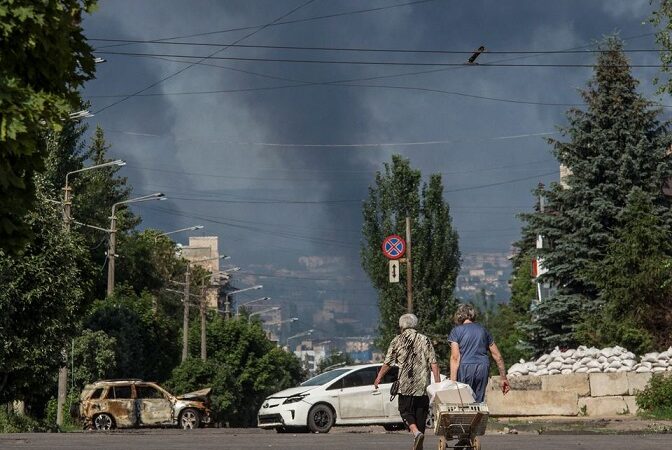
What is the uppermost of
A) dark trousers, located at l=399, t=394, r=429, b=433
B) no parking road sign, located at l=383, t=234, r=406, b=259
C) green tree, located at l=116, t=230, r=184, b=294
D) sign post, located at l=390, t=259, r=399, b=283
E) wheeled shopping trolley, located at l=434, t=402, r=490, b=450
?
green tree, located at l=116, t=230, r=184, b=294

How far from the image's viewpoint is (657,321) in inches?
1683

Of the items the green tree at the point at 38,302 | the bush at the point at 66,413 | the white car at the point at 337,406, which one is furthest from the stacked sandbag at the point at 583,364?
the bush at the point at 66,413

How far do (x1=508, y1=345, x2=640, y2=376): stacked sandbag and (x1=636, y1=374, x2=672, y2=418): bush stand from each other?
77.2 inches

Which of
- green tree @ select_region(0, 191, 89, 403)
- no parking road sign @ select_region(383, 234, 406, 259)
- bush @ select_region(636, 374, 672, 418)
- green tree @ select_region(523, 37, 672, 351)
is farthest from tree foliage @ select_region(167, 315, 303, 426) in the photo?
bush @ select_region(636, 374, 672, 418)

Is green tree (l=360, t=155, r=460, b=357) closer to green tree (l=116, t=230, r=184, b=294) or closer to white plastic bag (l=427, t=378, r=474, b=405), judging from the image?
green tree (l=116, t=230, r=184, b=294)

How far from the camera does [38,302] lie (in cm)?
3325

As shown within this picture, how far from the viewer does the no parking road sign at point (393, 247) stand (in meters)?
55.0

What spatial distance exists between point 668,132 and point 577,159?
3.38 metres

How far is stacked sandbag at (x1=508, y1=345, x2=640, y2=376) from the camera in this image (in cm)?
3444

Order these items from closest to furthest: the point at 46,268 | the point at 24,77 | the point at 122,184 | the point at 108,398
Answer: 1. the point at 24,77
2. the point at 46,268
3. the point at 108,398
4. the point at 122,184

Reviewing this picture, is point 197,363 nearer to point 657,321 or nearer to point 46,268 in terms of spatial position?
point 657,321

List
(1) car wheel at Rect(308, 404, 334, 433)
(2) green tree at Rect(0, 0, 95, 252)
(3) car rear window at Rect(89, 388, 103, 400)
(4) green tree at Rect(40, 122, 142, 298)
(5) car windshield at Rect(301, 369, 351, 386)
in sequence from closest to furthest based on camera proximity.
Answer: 1. (2) green tree at Rect(0, 0, 95, 252)
2. (1) car wheel at Rect(308, 404, 334, 433)
3. (5) car windshield at Rect(301, 369, 351, 386)
4. (3) car rear window at Rect(89, 388, 103, 400)
5. (4) green tree at Rect(40, 122, 142, 298)

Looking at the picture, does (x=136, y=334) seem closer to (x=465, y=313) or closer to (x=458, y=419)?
(x=465, y=313)

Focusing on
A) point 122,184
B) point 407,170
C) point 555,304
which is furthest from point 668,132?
point 122,184
